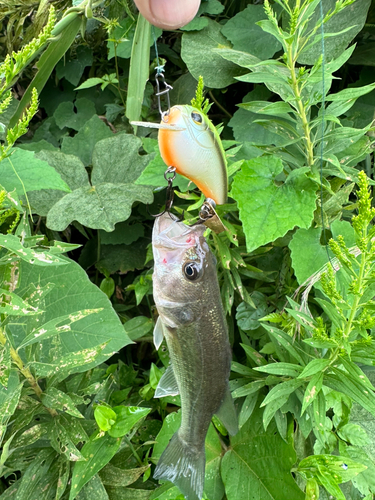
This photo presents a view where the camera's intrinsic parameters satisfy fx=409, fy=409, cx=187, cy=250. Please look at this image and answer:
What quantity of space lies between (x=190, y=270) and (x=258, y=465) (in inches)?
27.7

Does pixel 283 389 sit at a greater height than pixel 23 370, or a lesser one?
lesser

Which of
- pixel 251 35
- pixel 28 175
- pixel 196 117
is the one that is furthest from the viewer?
pixel 251 35

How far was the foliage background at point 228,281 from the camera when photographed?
0.85 meters

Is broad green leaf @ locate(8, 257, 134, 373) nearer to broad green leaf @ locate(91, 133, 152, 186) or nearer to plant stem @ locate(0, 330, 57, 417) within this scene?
plant stem @ locate(0, 330, 57, 417)

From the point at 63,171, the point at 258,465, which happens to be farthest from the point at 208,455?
the point at 63,171

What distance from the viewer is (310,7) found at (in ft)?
2.74

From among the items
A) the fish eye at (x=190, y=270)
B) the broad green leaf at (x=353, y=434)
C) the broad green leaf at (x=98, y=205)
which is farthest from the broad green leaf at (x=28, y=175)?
the broad green leaf at (x=353, y=434)

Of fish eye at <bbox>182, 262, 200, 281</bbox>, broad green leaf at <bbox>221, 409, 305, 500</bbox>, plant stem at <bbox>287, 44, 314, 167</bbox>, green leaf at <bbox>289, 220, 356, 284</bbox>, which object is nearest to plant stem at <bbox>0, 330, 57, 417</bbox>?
fish eye at <bbox>182, 262, 200, 281</bbox>

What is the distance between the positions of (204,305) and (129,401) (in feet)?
2.40

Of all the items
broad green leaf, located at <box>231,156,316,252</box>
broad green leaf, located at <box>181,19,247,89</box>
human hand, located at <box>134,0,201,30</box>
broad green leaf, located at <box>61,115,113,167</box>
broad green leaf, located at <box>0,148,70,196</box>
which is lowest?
broad green leaf, located at <box>61,115,113,167</box>

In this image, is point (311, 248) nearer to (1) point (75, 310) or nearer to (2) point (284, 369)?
(2) point (284, 369)

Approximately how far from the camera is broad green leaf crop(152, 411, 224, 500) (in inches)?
44.1

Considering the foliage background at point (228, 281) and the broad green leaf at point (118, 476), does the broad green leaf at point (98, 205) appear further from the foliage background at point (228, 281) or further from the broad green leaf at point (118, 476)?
the broad green leaf at point (118, 476)

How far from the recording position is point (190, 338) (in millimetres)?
733
